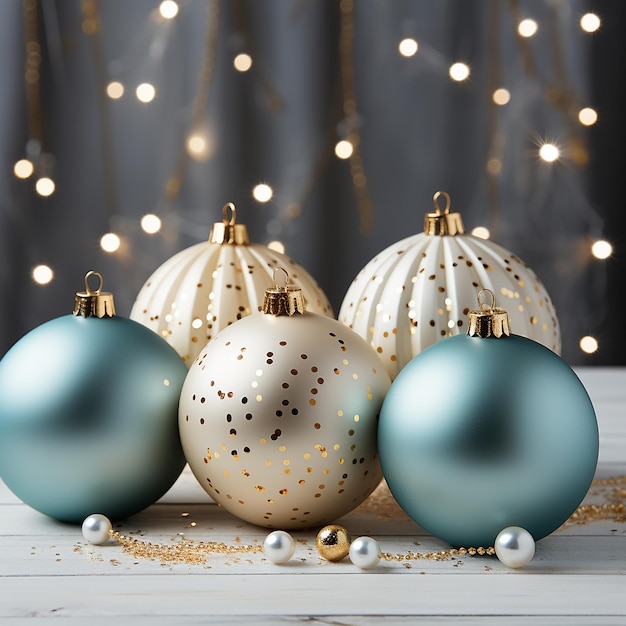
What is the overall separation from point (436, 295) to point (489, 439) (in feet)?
0.76

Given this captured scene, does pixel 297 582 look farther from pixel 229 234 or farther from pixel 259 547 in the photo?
pixel 229 234

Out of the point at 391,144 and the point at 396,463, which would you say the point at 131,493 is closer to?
the point at 396,463

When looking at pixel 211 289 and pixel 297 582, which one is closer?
pixel 297 582

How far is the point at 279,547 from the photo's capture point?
82 cm

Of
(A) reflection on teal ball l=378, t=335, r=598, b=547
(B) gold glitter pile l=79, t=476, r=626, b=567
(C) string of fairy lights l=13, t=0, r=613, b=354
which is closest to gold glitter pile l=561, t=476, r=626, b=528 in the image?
(B) gold glitter pile l=79, t=476, r=626, b=567

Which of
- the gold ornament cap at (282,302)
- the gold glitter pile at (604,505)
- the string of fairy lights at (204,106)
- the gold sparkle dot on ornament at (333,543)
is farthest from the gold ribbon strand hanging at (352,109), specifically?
the gold sparkle dot on ornament at (333,543)

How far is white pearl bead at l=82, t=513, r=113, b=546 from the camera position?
0.87 m

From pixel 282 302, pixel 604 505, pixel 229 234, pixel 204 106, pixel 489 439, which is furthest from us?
pixel 204 106

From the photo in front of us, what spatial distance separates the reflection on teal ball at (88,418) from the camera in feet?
2.82

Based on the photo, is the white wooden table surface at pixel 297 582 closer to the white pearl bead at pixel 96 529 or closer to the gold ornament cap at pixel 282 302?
the white pearl bead at pixel 96 529

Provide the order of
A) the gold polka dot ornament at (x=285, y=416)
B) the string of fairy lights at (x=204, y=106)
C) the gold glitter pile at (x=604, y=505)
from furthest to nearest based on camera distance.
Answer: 1. the string of fairy lights at (x=204, y=106)
2. the gold glitter pile at (x=604, y=505)
3. the gold polka dot ornament at (x=285, y=416)

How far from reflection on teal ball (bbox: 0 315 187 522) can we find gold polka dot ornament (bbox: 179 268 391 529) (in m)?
0.04

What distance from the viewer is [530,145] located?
1764 millimetres

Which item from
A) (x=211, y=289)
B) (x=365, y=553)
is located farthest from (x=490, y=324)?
(x=211, y=289)
